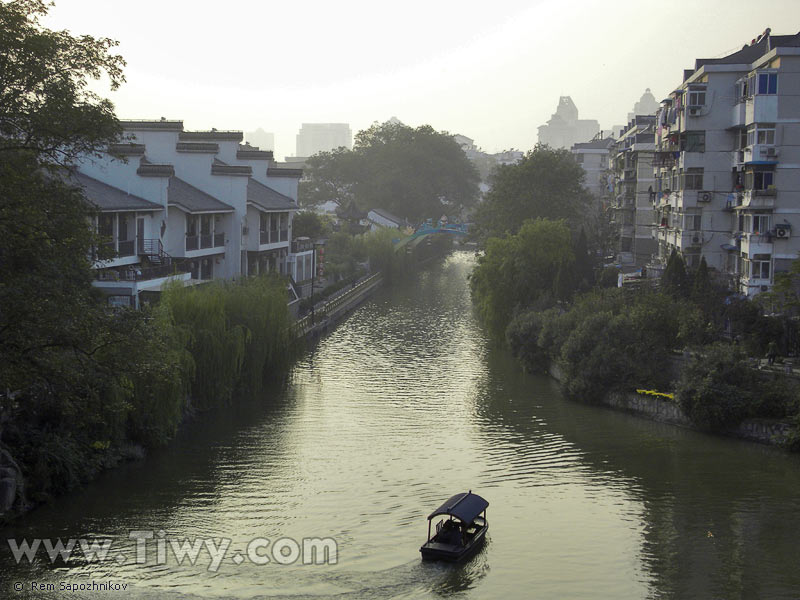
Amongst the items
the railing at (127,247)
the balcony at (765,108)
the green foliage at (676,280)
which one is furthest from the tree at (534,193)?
the railing at (127,247)

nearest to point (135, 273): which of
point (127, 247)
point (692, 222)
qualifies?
point (127, 247)

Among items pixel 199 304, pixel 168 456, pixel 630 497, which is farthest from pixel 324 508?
pixel 199 304

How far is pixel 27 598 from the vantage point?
499 inches

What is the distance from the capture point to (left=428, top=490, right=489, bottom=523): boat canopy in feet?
48.4

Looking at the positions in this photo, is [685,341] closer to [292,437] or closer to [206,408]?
[292,437]

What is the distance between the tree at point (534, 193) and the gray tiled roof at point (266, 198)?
35.9 ft

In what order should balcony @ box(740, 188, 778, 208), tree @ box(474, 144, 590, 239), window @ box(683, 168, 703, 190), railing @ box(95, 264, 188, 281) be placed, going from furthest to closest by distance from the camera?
tree @ box(474, 144, 590, 239)
window @ box(683, 168, 703, 190)
balcony @ box(740, 188, 778, 208)
railing @ box(95, 264, 188, 281)

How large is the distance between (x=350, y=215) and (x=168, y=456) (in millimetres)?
52365

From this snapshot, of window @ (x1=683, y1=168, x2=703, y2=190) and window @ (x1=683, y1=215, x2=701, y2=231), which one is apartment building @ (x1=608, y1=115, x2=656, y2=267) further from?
window @ (x1=683, y1=168, x2=703, y2=190)

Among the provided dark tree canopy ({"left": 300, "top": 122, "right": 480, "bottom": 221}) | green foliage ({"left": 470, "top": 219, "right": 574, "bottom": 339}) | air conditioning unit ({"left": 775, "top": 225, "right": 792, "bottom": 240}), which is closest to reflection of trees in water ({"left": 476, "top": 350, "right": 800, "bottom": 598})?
green foliage ({"left": 470, "top": 219, "right": 574, "bottom": 339})

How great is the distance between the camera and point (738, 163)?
31391 mm

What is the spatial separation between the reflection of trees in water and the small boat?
2155 millimetres

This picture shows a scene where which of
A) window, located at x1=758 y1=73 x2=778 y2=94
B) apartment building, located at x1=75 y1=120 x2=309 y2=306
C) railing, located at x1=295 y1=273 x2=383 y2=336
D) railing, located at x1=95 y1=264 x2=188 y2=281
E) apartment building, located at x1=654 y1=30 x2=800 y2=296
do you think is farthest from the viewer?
railing, located at x1=295 y1=273 x2=383 y2=336

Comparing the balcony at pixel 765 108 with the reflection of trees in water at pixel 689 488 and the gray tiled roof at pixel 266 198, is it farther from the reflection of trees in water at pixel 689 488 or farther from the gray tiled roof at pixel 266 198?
the gray tiled roof at pixel 266 198
